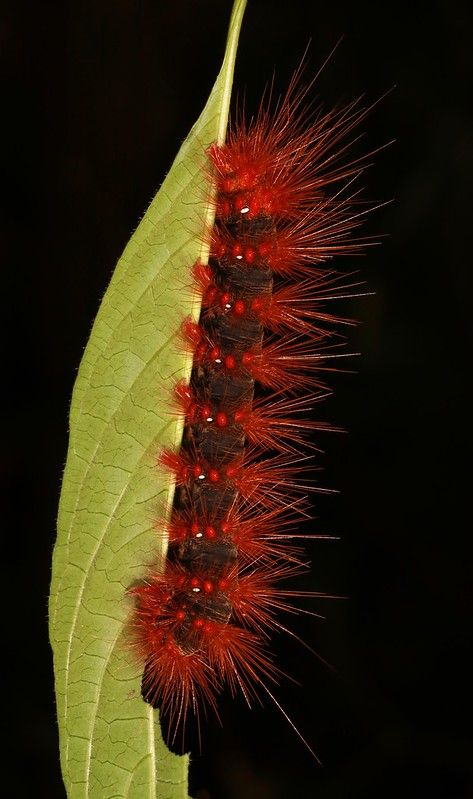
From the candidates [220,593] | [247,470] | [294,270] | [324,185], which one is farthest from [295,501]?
[324,185]

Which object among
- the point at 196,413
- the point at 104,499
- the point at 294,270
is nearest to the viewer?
the point at 104,499

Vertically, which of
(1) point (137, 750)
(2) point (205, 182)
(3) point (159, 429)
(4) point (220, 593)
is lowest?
(1) point (137, 750)

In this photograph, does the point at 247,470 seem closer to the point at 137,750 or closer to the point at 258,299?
the point at 258,299
